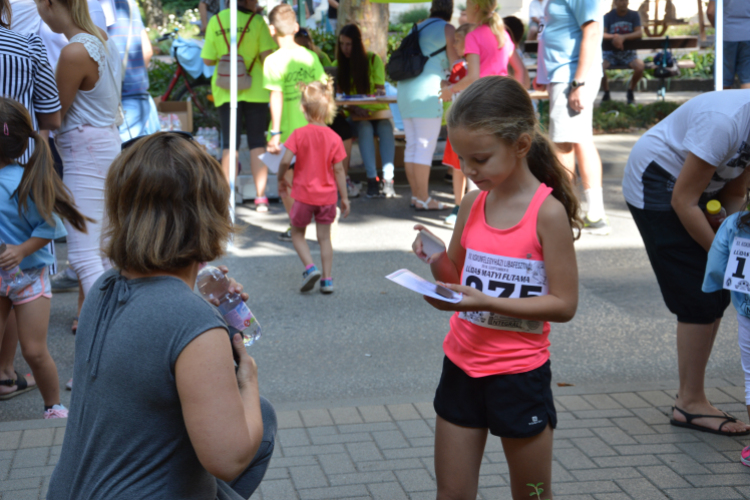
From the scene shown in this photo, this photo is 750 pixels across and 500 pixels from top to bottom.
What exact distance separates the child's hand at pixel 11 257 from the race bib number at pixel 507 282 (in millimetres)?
2229

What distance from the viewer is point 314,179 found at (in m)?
6.01

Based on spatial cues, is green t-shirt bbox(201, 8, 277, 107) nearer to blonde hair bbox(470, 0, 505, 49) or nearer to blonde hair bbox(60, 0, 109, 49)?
blonde hair bbox(470, 0, 505, 49)

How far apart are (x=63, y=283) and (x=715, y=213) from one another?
4.82 m

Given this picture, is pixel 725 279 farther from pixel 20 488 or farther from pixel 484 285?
pixel 20 488

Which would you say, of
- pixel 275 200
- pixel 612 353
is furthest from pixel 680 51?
pixel 612 353

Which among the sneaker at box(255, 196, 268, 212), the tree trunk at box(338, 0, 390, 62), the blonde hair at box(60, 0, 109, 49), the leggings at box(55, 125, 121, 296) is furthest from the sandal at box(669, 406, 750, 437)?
→ the tree trunk at box(338, 0, 390, 62)

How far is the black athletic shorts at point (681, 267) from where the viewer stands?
3549 mm

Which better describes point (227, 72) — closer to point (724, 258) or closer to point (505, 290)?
point (724, 258)

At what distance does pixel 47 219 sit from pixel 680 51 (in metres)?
19.6

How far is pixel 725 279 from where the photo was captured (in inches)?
122

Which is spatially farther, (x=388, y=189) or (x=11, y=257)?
(x=388, y=189)

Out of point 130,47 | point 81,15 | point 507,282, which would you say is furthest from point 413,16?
point 507,282

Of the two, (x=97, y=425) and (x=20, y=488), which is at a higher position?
(x=97, y=425)

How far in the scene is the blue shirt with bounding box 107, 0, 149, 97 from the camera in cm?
541
